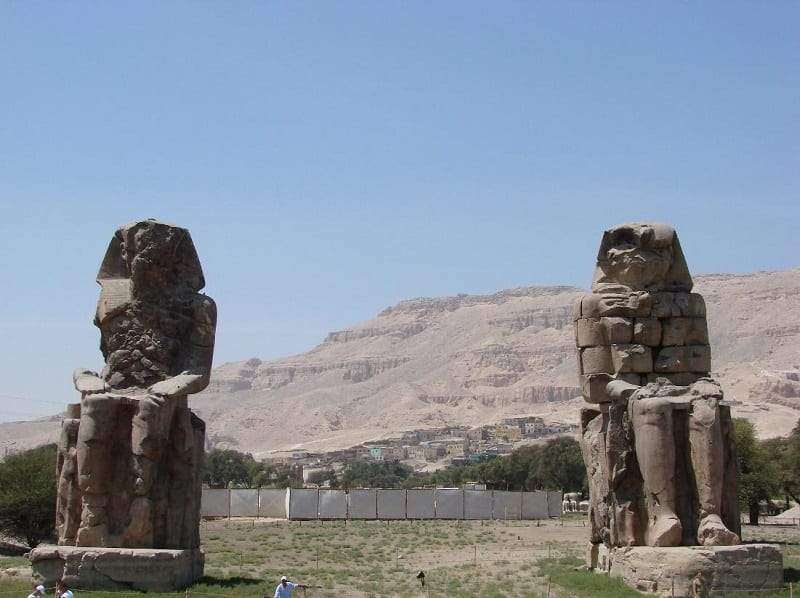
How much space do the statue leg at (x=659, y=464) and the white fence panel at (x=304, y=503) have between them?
22.1 meters

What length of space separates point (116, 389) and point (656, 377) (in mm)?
6598

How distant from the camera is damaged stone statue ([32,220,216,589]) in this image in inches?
506

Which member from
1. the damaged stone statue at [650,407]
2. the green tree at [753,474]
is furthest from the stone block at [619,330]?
the green tree at [753,474]

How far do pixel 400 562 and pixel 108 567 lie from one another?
6500 mm

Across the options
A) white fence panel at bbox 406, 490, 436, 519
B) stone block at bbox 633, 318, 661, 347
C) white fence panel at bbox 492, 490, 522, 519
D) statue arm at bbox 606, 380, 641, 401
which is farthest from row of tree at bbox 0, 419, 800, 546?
statue arm at bbox 606, 380, 641, 401

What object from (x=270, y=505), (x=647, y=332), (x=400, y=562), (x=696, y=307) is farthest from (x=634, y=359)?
(x=270, y=505)

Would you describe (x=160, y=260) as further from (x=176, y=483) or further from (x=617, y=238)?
(x=617, y=238)

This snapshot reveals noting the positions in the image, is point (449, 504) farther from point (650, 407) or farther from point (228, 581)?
point (650, 407)

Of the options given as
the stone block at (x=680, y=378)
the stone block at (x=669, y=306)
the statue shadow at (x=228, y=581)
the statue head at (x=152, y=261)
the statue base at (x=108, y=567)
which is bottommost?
the statue shadow at (x=228, y=581)

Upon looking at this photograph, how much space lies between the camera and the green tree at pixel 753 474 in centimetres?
3434

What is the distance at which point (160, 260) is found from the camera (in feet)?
45.8

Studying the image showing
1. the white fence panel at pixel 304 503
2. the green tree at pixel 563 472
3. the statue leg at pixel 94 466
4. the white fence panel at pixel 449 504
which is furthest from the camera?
the green tree at pixel 563 472

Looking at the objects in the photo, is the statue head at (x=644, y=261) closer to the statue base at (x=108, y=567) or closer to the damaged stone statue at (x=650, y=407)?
the damaged stone statue at (x=650, y=407)

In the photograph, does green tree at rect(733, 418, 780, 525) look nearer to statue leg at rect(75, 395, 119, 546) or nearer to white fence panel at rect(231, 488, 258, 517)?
white fence panel at rect(231, 488, 258, 517)
